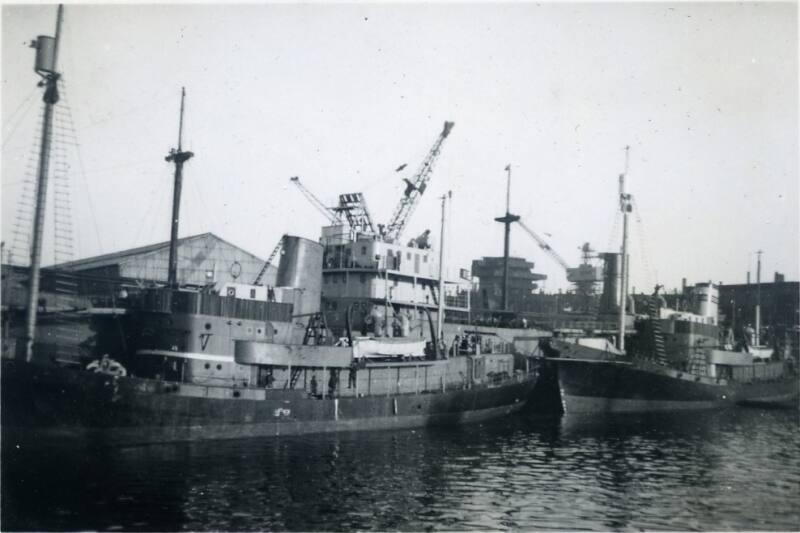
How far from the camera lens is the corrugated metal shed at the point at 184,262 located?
3719cm

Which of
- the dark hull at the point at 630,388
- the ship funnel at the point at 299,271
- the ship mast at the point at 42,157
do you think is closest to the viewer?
the ship mast at the point at 42,157

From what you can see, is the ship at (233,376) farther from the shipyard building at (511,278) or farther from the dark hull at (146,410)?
the shipyard building at (511,278)

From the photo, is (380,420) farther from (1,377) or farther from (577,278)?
(577,278)

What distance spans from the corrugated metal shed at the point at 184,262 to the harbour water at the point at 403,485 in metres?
17.9

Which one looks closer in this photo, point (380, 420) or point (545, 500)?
point (545, 500)

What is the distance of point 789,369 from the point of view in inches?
1972

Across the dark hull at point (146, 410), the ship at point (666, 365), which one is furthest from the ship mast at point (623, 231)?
the dark hull at point (146, 410)

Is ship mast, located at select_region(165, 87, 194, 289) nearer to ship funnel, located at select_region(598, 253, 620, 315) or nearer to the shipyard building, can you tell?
ship funnel, located at select_region(598, 253, 620, 315)

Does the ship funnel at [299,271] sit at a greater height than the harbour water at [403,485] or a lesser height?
greater

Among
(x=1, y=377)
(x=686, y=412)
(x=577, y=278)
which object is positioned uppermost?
(x=577, y=278)

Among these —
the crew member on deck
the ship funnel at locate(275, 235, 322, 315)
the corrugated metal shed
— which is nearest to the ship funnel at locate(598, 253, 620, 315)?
the ship funnel at locate(275, 235, 322, 315)

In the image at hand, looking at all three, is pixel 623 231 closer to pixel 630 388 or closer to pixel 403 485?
pixel 630 388

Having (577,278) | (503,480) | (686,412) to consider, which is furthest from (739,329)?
(503,480)

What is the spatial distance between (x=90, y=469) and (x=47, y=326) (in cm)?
1328
